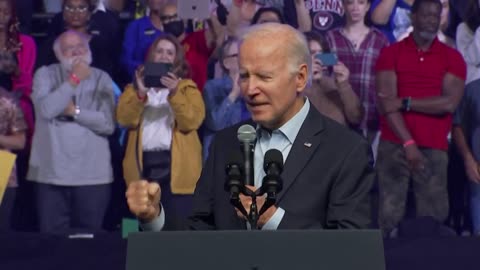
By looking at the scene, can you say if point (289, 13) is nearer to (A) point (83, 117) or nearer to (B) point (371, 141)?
(B) point (371, 141)

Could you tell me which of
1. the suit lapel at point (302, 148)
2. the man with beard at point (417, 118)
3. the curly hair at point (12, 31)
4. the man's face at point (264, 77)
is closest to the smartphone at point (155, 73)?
the curly hair at point (12, 31)

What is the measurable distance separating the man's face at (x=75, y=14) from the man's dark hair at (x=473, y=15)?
2453 mm

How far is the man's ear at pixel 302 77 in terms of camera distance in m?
3.85

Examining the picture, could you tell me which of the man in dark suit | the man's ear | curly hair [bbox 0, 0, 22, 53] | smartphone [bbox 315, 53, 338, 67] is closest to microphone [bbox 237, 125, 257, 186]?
the man in dark suit

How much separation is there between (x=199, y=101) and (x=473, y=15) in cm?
184

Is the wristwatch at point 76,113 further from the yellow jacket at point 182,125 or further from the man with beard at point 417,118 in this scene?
the man with beard at point 417,118

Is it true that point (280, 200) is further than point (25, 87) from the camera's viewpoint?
No

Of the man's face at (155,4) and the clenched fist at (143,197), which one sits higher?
the clenched fist at (143,197)

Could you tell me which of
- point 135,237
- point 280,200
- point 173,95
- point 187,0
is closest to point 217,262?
point 135,237

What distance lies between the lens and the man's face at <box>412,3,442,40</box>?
7.79 m

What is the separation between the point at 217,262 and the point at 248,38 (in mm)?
896

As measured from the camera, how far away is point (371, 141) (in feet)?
25.7

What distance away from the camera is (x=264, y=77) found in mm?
3764

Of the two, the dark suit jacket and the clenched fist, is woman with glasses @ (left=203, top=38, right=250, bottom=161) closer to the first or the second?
the dark suit jacket
